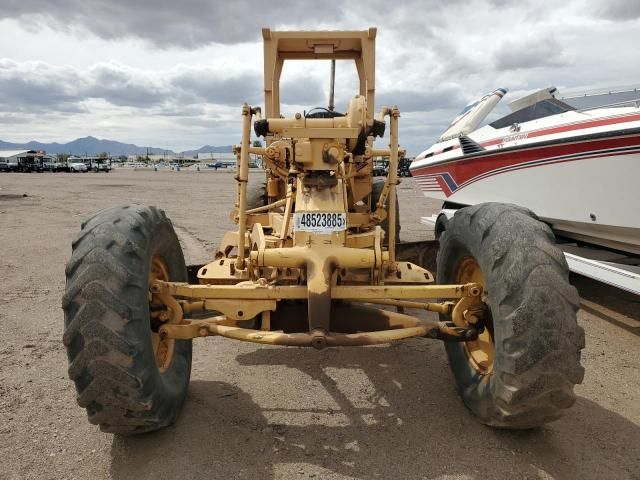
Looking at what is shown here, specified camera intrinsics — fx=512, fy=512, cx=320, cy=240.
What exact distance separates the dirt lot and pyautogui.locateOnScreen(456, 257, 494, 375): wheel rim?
0.32m

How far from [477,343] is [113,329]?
7.93 feet

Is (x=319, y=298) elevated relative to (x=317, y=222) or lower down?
lower down

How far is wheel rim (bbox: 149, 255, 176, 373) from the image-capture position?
324cm

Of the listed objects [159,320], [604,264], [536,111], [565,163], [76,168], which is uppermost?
[76,168]

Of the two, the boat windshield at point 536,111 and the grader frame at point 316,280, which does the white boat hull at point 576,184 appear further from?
the grader frame at point 316,280

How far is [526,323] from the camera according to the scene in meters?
2.67

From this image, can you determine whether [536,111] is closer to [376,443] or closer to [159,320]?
[376,443]

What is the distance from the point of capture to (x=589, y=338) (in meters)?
4.89

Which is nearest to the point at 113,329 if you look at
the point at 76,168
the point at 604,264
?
the point at 604,264

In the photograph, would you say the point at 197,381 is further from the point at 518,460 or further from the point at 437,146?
the point at 437,146

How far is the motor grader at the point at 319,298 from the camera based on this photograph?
265 cm

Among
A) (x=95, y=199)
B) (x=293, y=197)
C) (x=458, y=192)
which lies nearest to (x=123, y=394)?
(x=293, y=197)

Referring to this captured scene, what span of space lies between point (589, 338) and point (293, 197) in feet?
10.4

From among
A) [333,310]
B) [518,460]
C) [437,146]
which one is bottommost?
[518,460]
